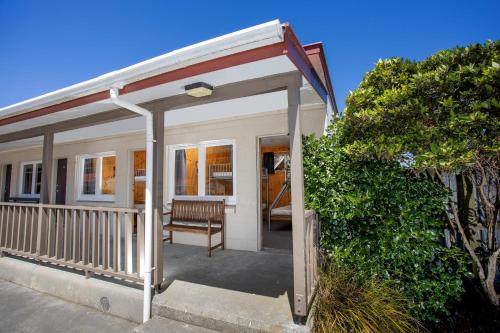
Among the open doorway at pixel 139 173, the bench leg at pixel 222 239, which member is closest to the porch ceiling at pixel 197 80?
the open doorway at pixel 139 173

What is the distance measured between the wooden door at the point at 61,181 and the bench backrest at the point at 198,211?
192 inches

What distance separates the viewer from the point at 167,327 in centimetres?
242

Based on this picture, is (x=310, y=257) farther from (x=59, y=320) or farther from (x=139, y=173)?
(x=139, y=173)

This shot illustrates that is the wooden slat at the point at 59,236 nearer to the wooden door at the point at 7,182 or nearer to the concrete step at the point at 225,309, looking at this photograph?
the concrete step at the point at 225,309

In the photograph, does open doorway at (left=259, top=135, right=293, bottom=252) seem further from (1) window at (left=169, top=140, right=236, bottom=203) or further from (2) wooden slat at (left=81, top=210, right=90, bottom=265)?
(2) wooden slat at (left=81, top=210, right=90, bottom=265)

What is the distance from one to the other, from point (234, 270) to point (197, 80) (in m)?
2.66

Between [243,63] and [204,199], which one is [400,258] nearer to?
[243,63]

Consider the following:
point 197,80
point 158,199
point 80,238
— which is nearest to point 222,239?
point 158,199

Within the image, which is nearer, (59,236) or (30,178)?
(59,236)

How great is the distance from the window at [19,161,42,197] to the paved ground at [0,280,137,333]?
22.2 feet

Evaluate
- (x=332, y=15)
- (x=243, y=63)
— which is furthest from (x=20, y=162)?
(x=332, y=15)

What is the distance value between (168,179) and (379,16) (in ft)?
19.8

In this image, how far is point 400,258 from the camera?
2.58 m

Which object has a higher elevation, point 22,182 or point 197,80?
point 197,80
